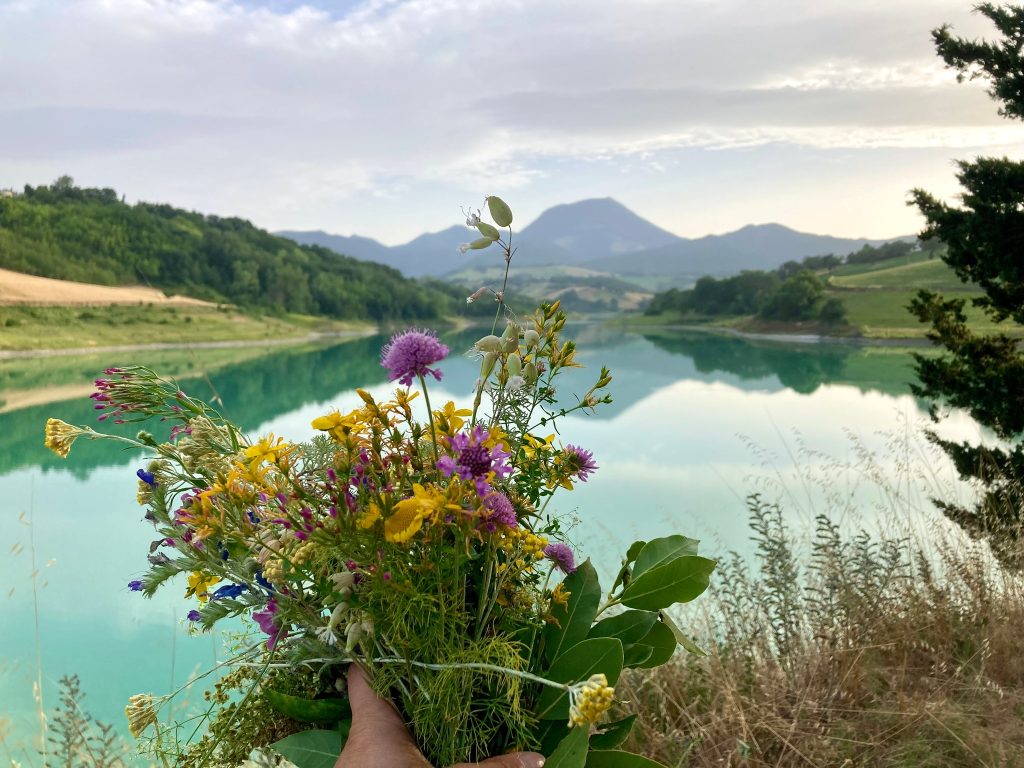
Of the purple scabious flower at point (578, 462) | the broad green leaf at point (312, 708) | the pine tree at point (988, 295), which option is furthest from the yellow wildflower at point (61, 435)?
the pine tree at point (988, 295)

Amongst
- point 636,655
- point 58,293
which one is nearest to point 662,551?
point 636,655

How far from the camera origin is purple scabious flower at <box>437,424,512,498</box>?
2.46ft

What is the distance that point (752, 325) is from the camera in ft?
180

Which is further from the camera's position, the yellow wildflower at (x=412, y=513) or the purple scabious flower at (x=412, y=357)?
the purple scabious flower at (x=412, y=357)

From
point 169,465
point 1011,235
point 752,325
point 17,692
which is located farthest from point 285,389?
point 752,325

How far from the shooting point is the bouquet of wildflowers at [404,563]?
0.80 metres

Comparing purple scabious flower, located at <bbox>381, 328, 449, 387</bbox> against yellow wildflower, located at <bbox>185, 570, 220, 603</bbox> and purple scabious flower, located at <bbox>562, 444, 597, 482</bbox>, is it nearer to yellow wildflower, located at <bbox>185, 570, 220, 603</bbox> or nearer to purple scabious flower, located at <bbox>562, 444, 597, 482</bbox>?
purple scabious flower, located at <bbox>562, 444, 597, 482</bbox>

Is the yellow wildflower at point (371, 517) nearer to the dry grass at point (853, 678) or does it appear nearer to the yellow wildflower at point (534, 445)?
the yellow wildflower at point (534, 445)

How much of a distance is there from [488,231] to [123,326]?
44414 mm

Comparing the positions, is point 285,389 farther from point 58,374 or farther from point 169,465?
point 169,465

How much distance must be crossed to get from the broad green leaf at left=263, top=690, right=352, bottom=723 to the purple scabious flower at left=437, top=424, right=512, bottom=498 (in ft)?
1.22

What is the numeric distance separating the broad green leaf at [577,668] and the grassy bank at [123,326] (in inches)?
1225

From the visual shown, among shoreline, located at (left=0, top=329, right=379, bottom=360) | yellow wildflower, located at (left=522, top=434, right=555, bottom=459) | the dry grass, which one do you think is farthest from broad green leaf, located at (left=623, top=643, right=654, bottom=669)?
shoreline, located at (left=0, top=329, right=379, bottom=360)

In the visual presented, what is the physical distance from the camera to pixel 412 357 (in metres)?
0.86
